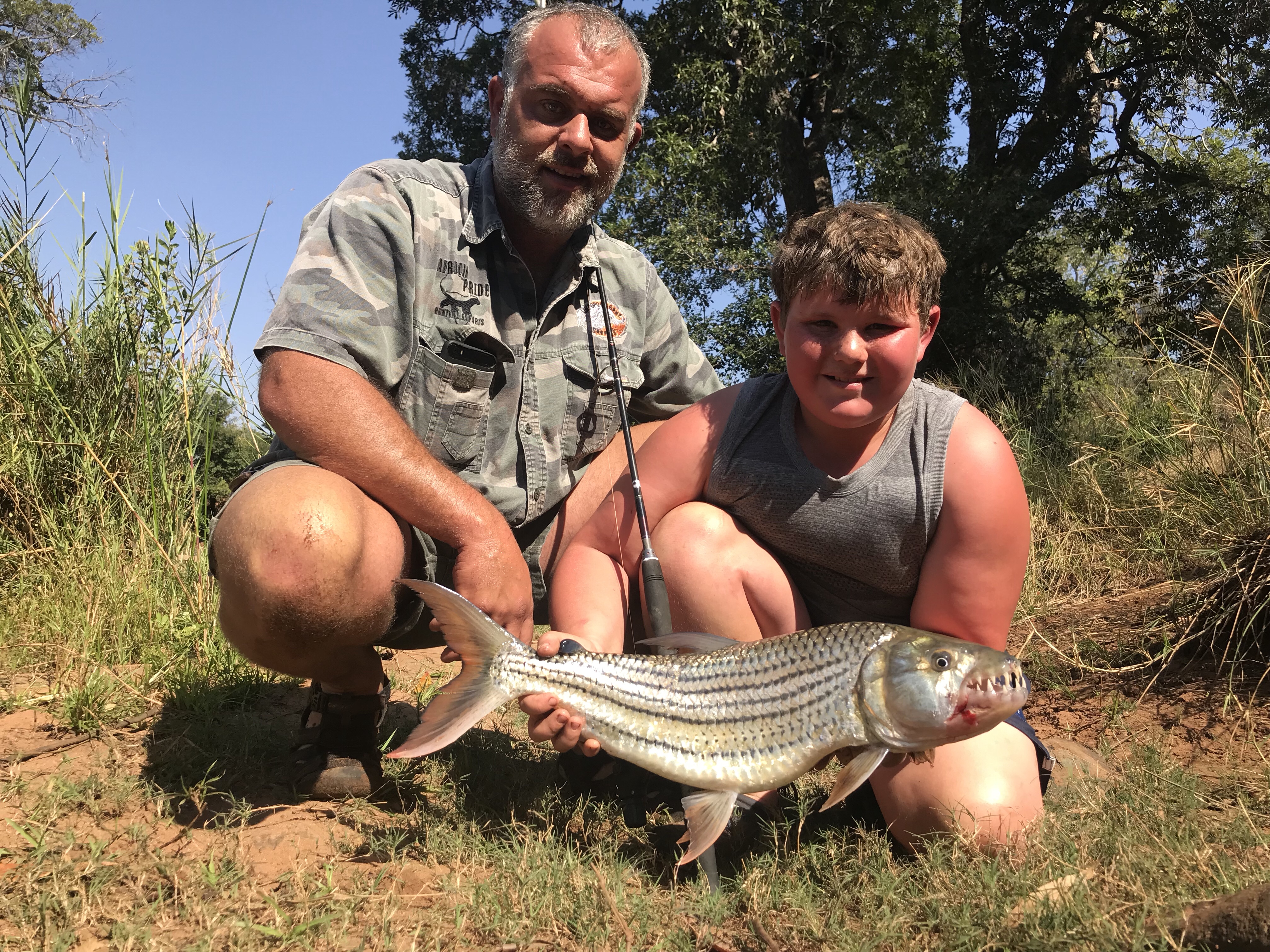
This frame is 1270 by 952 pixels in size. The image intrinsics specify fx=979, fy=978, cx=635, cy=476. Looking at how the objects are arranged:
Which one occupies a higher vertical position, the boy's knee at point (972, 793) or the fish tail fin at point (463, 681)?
the fish tail fin at point (463, 681)

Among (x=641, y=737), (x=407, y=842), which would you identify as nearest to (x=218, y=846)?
(x=407, y=842)

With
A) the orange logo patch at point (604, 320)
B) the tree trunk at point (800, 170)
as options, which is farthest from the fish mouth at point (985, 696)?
the tree trunk at point (800, 170)

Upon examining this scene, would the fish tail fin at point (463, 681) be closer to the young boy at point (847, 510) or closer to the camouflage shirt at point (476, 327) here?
the young boy at point (847, 510)

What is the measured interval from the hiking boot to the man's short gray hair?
95.6 inches

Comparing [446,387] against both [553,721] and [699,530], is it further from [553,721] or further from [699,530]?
[553,721]

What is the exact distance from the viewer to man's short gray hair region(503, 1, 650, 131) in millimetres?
3805

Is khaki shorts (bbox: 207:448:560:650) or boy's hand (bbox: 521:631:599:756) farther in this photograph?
khaki shorts (bbox: 207:448:560:650)

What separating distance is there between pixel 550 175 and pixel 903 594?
6.69 ft

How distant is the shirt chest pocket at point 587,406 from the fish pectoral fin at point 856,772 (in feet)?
6.18

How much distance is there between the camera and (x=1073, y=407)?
34.0ft

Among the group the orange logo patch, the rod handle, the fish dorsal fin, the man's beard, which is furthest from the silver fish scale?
the man's beard

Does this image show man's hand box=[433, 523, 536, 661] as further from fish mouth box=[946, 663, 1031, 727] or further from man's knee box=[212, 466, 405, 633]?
fish mouth box=[946, 663, 1031, 727]

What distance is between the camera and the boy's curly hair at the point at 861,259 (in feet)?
9.32

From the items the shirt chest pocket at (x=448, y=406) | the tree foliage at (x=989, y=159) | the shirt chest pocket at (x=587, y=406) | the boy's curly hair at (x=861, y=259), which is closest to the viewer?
the boy's curly hair at (x=861, y=259)
